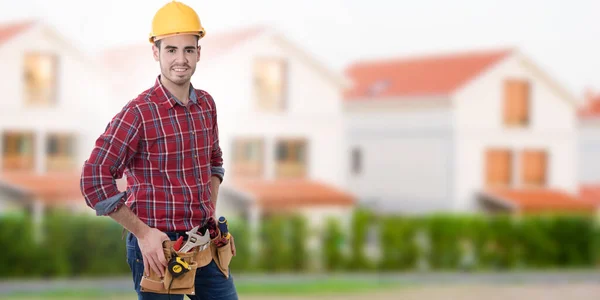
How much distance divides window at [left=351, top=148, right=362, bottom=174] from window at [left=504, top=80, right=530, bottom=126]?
3.96 metres

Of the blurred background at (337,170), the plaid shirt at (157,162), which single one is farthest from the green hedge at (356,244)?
the plaid shirt at (157,162)

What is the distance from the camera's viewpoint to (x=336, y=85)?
21688 mm

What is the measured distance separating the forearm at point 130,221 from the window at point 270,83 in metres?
17.6

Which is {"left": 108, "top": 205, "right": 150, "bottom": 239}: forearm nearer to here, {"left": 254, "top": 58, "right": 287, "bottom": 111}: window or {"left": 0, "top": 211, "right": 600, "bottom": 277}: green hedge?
{"left": 0, "top": 211, "right": 600, "bottom": 277}: green hedge

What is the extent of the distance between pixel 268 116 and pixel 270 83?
89 centimetres

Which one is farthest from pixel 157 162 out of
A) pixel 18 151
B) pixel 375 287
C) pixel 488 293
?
pixel 18 151

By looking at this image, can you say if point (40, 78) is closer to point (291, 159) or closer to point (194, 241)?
point (291, 159)

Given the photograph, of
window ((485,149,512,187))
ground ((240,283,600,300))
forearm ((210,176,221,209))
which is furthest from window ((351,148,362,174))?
forearm ((210,176,221,209))

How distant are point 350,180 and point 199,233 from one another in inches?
924

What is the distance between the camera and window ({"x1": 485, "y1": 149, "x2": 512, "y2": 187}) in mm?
24078

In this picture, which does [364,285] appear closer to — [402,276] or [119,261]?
[402,276]

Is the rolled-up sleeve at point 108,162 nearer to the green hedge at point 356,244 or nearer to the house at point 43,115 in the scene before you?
the green hedge at point 356,244

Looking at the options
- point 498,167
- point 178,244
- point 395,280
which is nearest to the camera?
point 178,244

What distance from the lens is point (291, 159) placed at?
21141 millimetres
